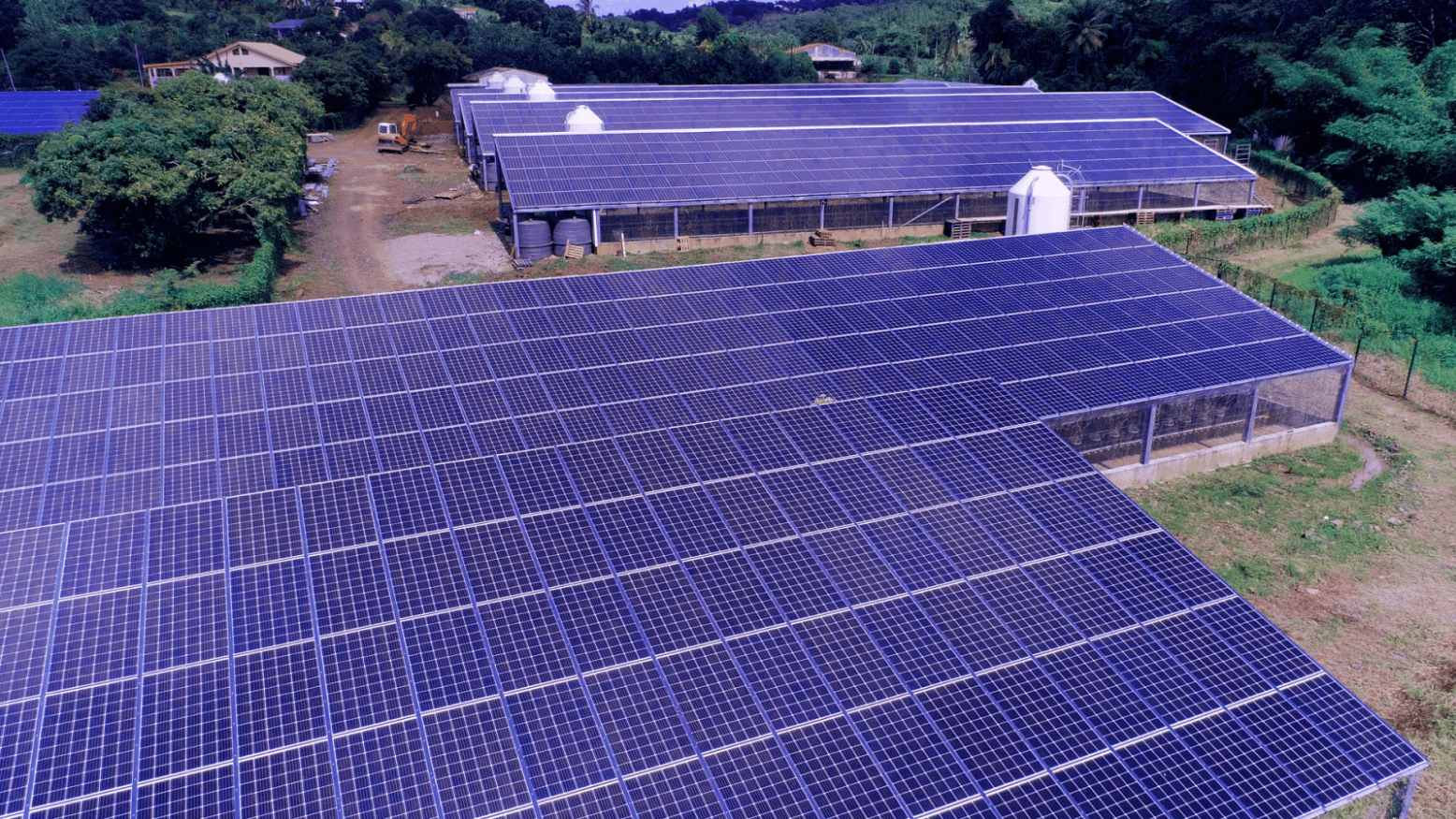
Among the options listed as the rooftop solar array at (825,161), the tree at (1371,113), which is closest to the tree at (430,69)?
the rooftop solar array at (825,161)

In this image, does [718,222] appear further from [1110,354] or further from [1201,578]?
[1201,578]

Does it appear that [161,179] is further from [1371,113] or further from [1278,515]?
[1371,113]

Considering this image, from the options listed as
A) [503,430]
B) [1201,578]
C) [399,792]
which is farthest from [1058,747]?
[503,430]

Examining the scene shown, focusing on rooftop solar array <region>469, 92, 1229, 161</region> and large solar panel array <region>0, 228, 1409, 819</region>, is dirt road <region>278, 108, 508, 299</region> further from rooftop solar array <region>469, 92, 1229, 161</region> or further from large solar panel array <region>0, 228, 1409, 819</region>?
large solar panel array <region>0, 228, 1409, 819</region>

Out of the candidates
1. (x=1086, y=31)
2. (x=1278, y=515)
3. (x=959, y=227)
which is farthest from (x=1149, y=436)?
(x=1086, y=31)

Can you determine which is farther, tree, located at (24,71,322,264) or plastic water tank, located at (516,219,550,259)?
plastic water tank, located at (516,219,550,259)

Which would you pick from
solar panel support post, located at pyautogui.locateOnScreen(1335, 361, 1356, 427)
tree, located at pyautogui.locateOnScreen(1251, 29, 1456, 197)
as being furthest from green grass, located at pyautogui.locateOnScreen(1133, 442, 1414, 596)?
tree, located at pyautogui.locateOnScreen(1251, 29, 1456, 197)
